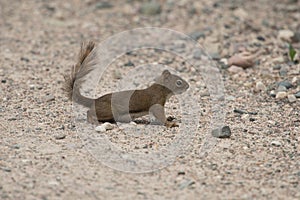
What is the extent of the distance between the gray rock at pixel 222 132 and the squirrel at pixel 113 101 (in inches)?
16.3

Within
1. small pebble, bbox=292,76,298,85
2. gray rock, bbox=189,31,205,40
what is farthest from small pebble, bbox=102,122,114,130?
gray rock, bbox=189,31,205,40

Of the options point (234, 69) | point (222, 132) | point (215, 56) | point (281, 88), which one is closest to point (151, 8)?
point (215, 56)

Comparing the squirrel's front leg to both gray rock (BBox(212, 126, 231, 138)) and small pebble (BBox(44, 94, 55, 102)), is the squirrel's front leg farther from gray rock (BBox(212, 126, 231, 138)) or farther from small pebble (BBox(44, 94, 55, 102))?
small pebble (BBox(44, 94, 55, 102))

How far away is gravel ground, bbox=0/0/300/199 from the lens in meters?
4.30

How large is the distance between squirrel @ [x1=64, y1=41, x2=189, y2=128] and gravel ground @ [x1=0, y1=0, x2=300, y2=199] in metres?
0.16

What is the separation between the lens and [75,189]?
4180 mm

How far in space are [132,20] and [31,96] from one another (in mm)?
3095

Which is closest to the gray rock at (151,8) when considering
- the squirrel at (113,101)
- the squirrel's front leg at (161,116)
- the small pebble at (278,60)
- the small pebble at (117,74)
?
the small pebble at (117,74)

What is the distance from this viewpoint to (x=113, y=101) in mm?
5277

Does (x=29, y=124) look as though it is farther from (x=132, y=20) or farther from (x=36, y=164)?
(x=132, y=20)

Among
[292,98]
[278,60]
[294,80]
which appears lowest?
[292,98]

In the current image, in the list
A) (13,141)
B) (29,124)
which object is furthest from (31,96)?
(13,141)

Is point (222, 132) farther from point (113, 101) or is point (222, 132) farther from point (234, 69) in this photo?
point (234, 69)

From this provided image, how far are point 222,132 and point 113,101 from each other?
3.22 feet
